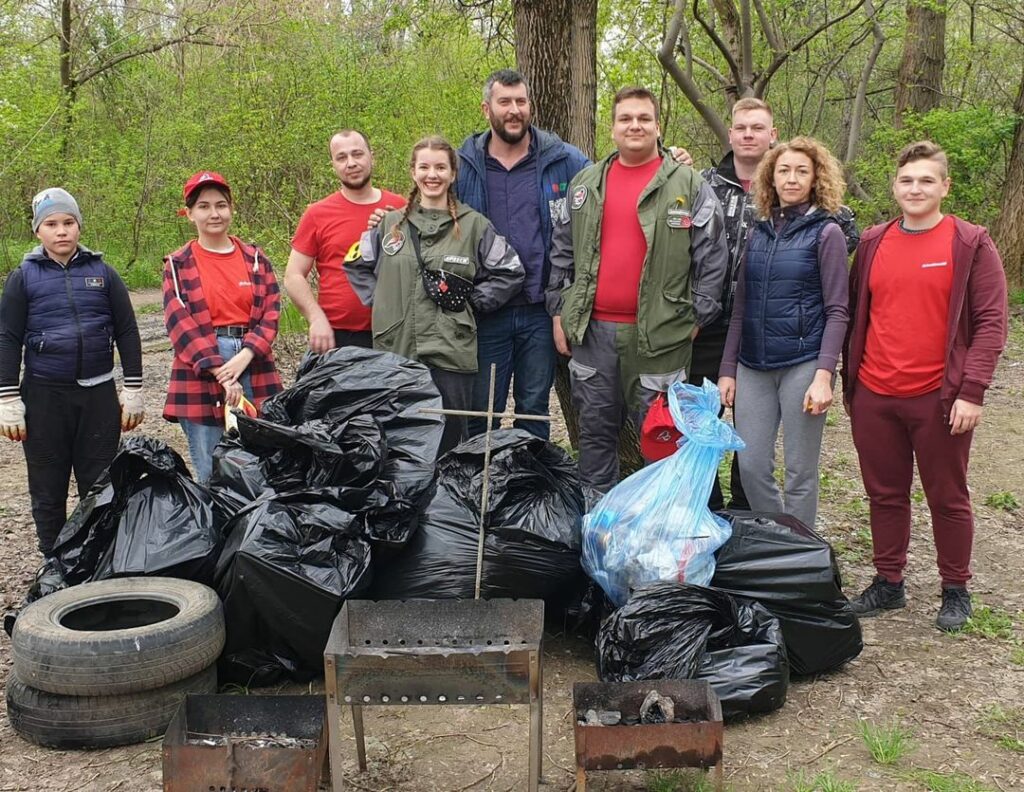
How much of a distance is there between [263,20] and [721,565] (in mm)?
12255

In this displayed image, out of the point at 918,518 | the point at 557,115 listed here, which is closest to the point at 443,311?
the point at 557,115

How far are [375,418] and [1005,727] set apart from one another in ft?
7.88

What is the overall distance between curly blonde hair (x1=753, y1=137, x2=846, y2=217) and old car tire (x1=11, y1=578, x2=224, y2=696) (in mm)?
2586

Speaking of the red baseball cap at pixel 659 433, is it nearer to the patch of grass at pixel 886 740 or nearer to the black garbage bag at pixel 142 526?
the patch of grass at pixel 886 740

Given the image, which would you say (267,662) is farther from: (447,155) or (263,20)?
(263,20)

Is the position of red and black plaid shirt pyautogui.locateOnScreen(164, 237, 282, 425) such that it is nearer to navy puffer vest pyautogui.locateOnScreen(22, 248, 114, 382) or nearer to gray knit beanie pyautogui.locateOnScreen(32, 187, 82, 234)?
navy puffer vest pyautogui.locateOnScreen(22, 248, 114, 382)

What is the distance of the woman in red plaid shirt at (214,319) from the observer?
4.18m

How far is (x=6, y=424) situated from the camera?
4.11 metres

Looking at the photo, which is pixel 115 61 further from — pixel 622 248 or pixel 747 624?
pixel 747 624

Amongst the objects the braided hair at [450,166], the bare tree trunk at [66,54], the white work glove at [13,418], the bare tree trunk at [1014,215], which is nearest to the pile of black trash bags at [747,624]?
the braided hair at [450,166]

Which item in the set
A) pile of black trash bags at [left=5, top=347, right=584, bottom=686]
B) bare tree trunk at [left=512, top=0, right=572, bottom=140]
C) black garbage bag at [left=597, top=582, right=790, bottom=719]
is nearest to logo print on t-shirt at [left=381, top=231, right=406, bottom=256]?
pile of black trash bags at [left=5, top=347, right=584, bottom=686]

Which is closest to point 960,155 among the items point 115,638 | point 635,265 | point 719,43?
point 719,43

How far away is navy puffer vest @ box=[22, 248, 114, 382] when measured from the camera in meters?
4.10

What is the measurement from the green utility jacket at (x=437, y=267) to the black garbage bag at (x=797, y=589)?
1431 mm
